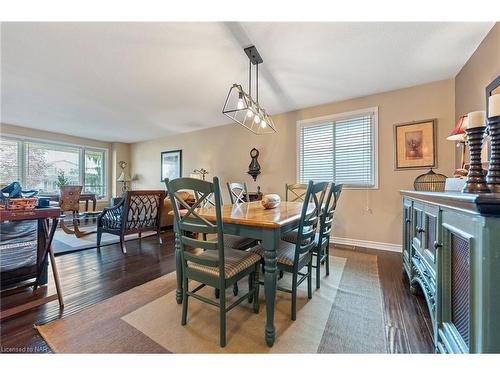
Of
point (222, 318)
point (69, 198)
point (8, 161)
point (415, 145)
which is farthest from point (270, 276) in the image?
point (8, 161)

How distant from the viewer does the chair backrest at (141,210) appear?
3066 mm

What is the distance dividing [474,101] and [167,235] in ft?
15.5

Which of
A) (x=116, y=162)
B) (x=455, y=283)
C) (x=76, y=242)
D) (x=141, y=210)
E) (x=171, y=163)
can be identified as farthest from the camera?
(x=116, y=162)

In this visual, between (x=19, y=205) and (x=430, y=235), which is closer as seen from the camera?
(x=430, y=235)

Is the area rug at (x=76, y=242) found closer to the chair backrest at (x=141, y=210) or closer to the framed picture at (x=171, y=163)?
the chair backrest at (x=141, y=210)

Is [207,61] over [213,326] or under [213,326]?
over

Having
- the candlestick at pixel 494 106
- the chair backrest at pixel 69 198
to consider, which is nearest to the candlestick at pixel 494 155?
the candlestick at pixel 494 106

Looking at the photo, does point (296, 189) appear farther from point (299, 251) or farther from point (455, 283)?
point (455, 283)

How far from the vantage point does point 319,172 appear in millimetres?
3844

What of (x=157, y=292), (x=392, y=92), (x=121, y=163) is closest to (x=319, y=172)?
(x=392, y=92)

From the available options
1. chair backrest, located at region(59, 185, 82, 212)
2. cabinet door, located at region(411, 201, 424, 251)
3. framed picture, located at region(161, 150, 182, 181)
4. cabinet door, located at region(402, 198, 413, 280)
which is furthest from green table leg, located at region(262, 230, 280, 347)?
chair backrest, located at region(59, 185, 82, 212)

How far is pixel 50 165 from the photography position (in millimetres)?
5605

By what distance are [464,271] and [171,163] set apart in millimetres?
6173
